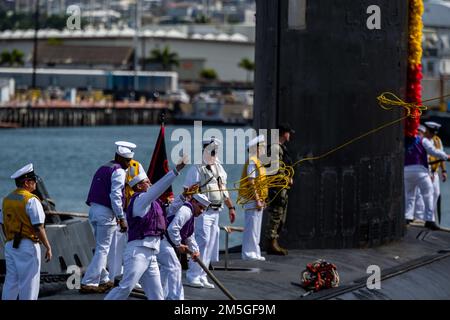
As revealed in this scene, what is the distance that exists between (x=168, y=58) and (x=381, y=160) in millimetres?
135973

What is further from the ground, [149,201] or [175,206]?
[149,201]

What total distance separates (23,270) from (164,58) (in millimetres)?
137699

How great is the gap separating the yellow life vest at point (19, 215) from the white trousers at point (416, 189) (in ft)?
27.6

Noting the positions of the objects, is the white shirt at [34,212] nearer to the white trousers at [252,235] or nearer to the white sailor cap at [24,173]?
the white sailor cap at [24,173]

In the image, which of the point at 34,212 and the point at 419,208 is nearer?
the point at 34,212

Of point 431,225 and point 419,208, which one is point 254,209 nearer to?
point 431,225

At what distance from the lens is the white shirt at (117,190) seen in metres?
12.5

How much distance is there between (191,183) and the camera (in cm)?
1331

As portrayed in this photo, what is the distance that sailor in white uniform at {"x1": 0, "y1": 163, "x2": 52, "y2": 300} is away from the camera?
36.8ft

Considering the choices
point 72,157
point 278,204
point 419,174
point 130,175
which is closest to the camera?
point 130,175

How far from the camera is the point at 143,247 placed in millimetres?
10992

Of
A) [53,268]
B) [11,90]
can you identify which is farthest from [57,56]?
[53,268]

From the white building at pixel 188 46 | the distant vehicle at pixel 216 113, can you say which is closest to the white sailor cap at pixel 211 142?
the distant vehicle at pixel 216 113

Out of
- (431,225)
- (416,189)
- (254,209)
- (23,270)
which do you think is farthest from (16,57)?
(23,270)
